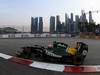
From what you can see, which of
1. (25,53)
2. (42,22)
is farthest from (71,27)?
(25,53)

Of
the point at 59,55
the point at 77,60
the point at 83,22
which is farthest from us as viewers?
the point at 83,22

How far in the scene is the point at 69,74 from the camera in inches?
281

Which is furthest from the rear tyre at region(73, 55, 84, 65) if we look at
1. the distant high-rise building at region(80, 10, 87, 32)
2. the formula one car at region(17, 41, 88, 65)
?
the distant high-rise building at region(80, 10, 87, 32)

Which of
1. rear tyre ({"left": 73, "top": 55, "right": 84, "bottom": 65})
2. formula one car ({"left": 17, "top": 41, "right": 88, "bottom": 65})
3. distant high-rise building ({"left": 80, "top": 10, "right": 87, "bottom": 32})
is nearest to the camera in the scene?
rear tyre ({"left": 73, "top": 55, "right": 84, "bottom": 65})

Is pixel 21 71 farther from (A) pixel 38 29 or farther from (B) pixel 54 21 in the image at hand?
(B) pixel 54 21

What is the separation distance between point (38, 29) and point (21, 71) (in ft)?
191

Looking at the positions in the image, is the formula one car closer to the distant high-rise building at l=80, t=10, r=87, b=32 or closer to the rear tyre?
the rear tyre

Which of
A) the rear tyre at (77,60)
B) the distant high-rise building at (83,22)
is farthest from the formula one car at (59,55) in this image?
the distant high-rise building at (83,22)

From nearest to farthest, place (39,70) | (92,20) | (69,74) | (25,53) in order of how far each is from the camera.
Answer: (69,74)
(39,70)
(25,53)
(92,20)

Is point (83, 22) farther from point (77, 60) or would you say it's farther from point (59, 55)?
point (77, 60)

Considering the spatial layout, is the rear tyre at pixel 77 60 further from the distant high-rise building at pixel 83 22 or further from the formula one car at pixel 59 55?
the distant high-rise building at pixel 83 22

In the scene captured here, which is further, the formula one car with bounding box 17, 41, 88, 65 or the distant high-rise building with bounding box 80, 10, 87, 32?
the distant high-rise building with bounding box 80, 10, 87, 32

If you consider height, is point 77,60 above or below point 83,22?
below

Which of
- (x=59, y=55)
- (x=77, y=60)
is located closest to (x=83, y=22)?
(x=59, y=55)
